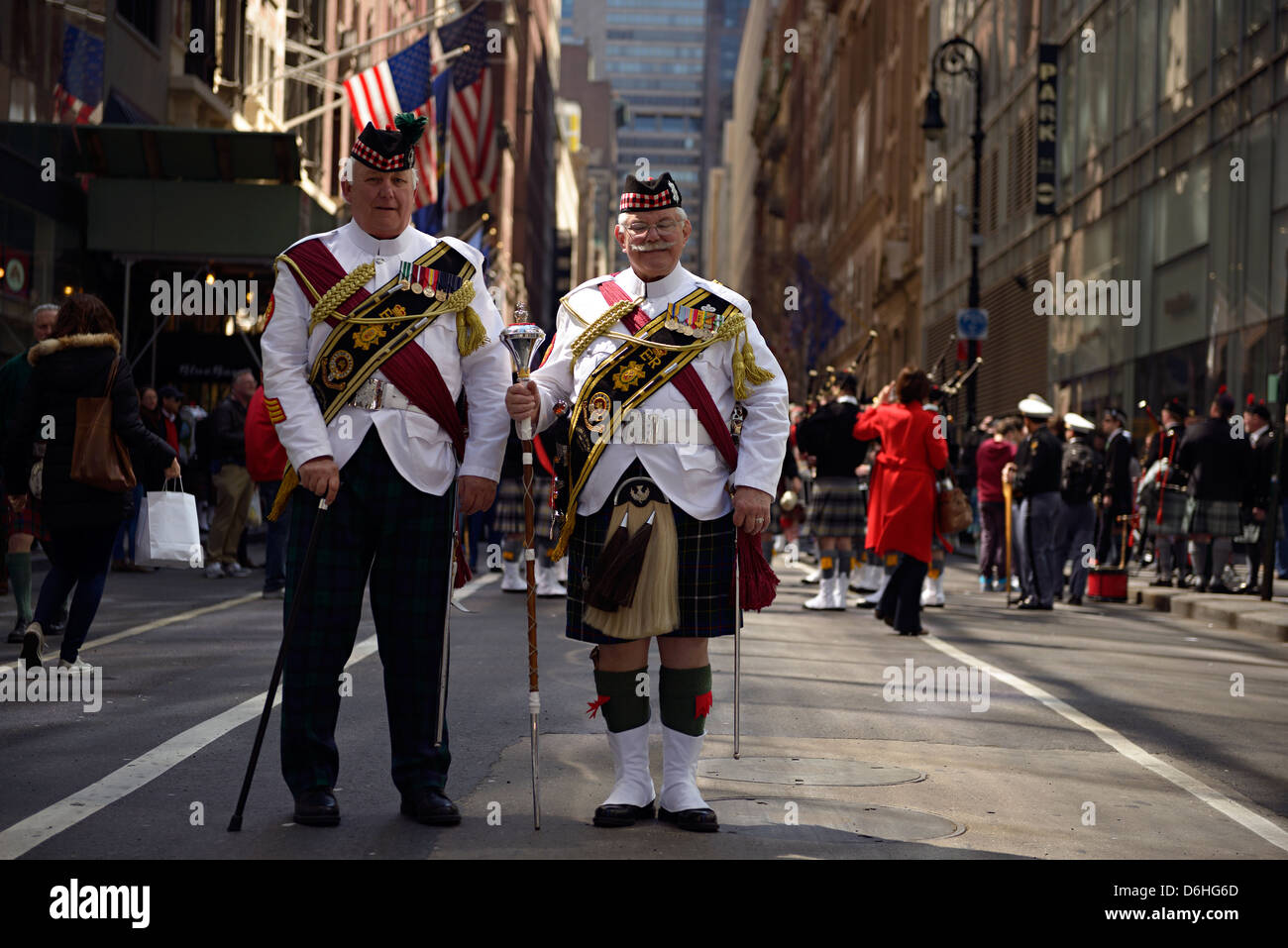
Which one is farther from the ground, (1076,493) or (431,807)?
(1076,493)

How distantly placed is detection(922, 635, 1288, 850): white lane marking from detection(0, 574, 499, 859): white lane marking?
3907 millimetres

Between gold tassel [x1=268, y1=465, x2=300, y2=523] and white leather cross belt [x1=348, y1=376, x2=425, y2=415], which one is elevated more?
white leather cross belt [x1=348, y1=376, x2=425, y2=415]

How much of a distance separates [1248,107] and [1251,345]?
326cm

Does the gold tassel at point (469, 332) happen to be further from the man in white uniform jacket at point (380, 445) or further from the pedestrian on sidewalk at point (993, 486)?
the pedestrian on sidewalk at point (993, 486)

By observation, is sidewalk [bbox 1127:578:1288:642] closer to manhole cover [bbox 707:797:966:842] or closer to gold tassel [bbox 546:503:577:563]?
manhole cover [bbox 707:797:966:842]

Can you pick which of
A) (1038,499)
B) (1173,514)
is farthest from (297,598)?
(1173,514)

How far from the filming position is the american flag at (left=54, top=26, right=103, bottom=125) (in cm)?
2425

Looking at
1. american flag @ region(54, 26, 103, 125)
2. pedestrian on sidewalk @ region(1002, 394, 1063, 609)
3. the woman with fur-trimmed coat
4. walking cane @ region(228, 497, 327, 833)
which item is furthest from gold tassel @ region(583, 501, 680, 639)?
american flag @ region(54, 26, 103, 125)

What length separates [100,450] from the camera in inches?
365

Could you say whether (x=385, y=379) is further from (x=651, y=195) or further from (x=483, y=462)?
(x=651, y=195)

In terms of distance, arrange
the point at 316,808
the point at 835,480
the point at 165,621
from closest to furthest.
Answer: the point at 316,808 → the point at 165,621 → the point at 835,480

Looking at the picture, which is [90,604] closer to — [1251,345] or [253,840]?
[253,840]

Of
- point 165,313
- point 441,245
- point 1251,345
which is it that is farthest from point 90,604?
point 165,313

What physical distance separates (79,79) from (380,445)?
21.3m
